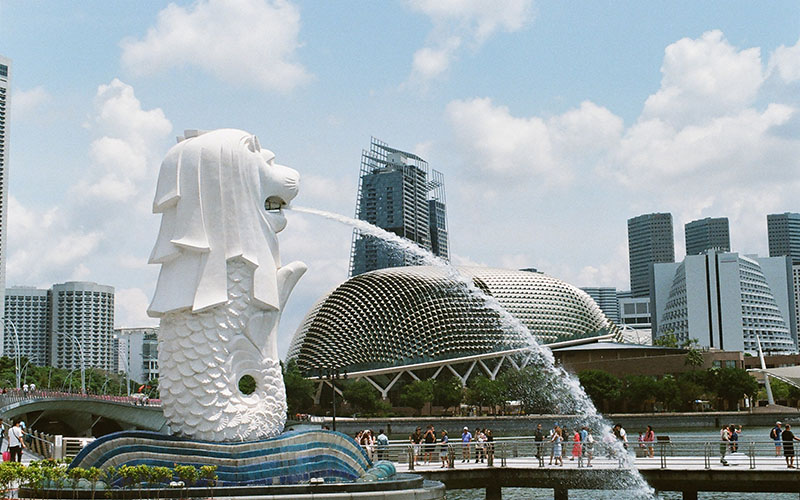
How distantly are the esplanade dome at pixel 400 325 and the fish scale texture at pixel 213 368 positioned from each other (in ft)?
229

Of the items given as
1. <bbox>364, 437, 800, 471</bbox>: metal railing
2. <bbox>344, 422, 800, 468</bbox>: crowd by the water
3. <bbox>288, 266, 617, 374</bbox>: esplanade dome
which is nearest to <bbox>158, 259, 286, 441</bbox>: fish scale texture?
<bbox>364, 437, 800, 471</bbox>: metal railing

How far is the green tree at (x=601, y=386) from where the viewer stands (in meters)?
72.2

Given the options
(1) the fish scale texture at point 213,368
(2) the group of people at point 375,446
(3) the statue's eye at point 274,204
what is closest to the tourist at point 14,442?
(1) the fish scale texture at point 213,368

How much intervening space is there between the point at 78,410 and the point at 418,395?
27.5 metres

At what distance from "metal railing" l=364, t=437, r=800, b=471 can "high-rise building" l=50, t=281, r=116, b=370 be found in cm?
13119

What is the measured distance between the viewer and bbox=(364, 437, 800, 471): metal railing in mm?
22391

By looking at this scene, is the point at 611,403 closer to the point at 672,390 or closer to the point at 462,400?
the point at 672,390

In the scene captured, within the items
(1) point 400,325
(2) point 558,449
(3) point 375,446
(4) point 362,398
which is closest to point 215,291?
(3) point 375,446

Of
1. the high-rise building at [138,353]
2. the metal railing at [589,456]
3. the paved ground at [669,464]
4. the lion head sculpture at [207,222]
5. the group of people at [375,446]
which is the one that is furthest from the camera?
the high-rise building at [138,353]

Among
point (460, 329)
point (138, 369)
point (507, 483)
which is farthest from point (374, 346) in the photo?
point (138, 369)

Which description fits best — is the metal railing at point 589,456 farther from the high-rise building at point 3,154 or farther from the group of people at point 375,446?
the high-rise building at point 3,154

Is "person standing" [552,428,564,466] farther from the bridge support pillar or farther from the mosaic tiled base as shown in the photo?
the mosaic tiled base

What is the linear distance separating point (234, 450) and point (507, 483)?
9227 millimetres

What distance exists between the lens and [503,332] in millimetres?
91625
